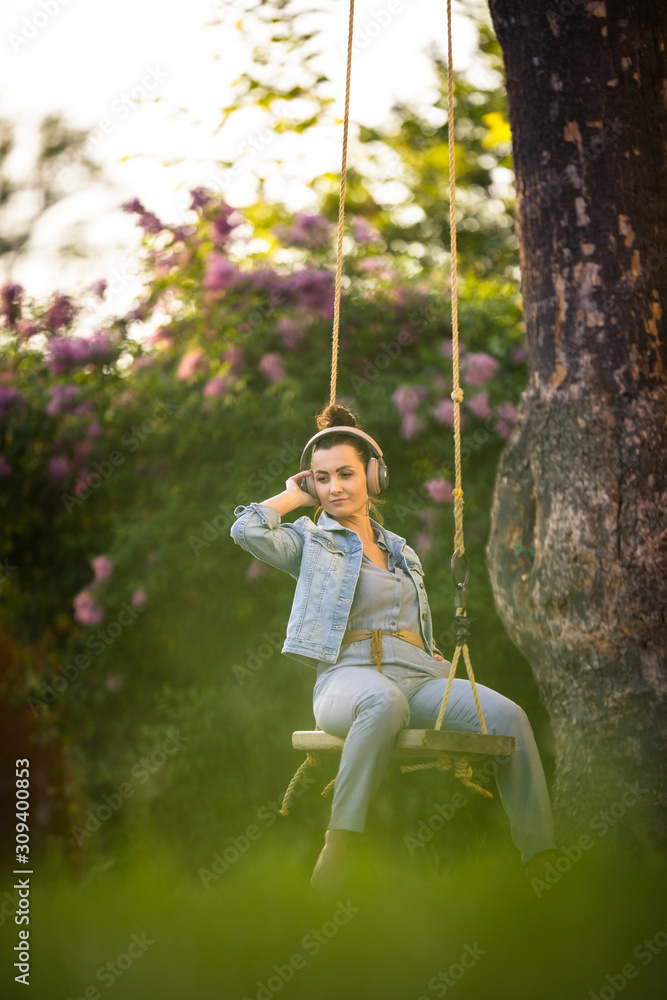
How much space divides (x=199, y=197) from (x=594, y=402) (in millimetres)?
3851

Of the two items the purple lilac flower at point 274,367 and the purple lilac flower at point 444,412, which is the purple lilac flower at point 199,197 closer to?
the purple lilac flower at point 274,367

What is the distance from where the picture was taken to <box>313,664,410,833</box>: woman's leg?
3184mm

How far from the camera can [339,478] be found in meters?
3.69

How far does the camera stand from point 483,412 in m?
5.70

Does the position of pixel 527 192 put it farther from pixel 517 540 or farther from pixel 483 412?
pixel 483 412

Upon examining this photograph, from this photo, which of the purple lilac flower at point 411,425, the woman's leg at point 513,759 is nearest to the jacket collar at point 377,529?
the woman's leg at point 513,759

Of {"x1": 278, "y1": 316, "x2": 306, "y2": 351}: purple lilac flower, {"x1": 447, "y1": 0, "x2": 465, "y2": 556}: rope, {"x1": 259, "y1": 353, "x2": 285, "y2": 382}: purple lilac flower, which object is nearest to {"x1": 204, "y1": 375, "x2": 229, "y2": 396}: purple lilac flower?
{"x1": 259, "y1": 353, "x2": 285, "y2": 382}: purple lilac flower

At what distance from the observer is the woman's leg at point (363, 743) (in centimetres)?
318

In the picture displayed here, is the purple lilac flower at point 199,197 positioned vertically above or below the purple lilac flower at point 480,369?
above

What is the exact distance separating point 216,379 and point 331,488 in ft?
8.78

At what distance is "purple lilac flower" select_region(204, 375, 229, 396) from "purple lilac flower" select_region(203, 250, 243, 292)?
636 millimetres

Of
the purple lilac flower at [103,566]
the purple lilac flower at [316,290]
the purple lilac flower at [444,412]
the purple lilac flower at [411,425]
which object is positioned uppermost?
the purple lilac flower at [316,290]

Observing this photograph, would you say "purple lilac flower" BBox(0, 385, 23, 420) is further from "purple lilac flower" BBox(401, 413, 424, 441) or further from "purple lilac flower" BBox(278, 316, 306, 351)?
"purple lilac flower" BBox(401, 413, 424, 441)

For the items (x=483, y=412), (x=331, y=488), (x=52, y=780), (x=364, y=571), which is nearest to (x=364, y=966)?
(x=364, y=571)
